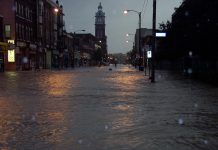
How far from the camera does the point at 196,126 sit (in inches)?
453

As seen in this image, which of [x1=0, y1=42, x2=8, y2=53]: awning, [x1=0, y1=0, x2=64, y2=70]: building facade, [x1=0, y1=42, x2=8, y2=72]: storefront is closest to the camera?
[x1=0, y1=42, x2=8, y2=72]: storefront

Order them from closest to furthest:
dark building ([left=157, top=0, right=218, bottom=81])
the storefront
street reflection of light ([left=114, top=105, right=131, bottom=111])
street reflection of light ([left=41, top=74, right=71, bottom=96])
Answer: street reflection of light ([left=114, top=105, right=131, bottom=111]) → street reflection of light ([left=41, top=74, right=71, bottom=96]) → dark building ([left=157, top=0, right=218, bottom=81]) → the storefront

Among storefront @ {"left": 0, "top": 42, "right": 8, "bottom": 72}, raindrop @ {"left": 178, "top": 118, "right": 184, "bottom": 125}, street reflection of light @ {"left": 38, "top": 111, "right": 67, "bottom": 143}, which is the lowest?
raindrop @ {"left": 178, "top": 118, "right": 184, "bottom": 125}

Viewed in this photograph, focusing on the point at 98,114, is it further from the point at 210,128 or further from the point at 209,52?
the point at 209,52

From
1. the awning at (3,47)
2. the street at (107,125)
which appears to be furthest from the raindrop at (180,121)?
the awning at (3,47)

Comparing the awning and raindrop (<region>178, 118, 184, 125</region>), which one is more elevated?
the awning

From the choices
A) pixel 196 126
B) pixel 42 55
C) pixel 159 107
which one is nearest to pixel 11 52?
pixel 42 55

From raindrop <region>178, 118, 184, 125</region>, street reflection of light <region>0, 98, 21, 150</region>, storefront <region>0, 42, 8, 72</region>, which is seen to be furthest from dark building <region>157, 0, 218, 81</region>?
storefront <region>0, 42, 8, 72</region>

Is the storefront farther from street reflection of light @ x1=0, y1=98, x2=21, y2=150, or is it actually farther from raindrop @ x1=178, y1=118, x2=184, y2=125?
raindrop @ x1=178, y1=118, x2=184, y2=125

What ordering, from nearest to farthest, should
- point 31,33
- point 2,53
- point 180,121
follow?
point 180,121, point 2,53, point 31,33

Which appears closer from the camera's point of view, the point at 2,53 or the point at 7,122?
the point at 7,122

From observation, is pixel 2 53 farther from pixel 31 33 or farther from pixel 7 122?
pixel 7 122

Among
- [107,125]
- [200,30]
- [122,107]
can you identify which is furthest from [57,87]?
[200,30]

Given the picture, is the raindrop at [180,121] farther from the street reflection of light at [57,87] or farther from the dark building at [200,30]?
the dark building at [200,30]
